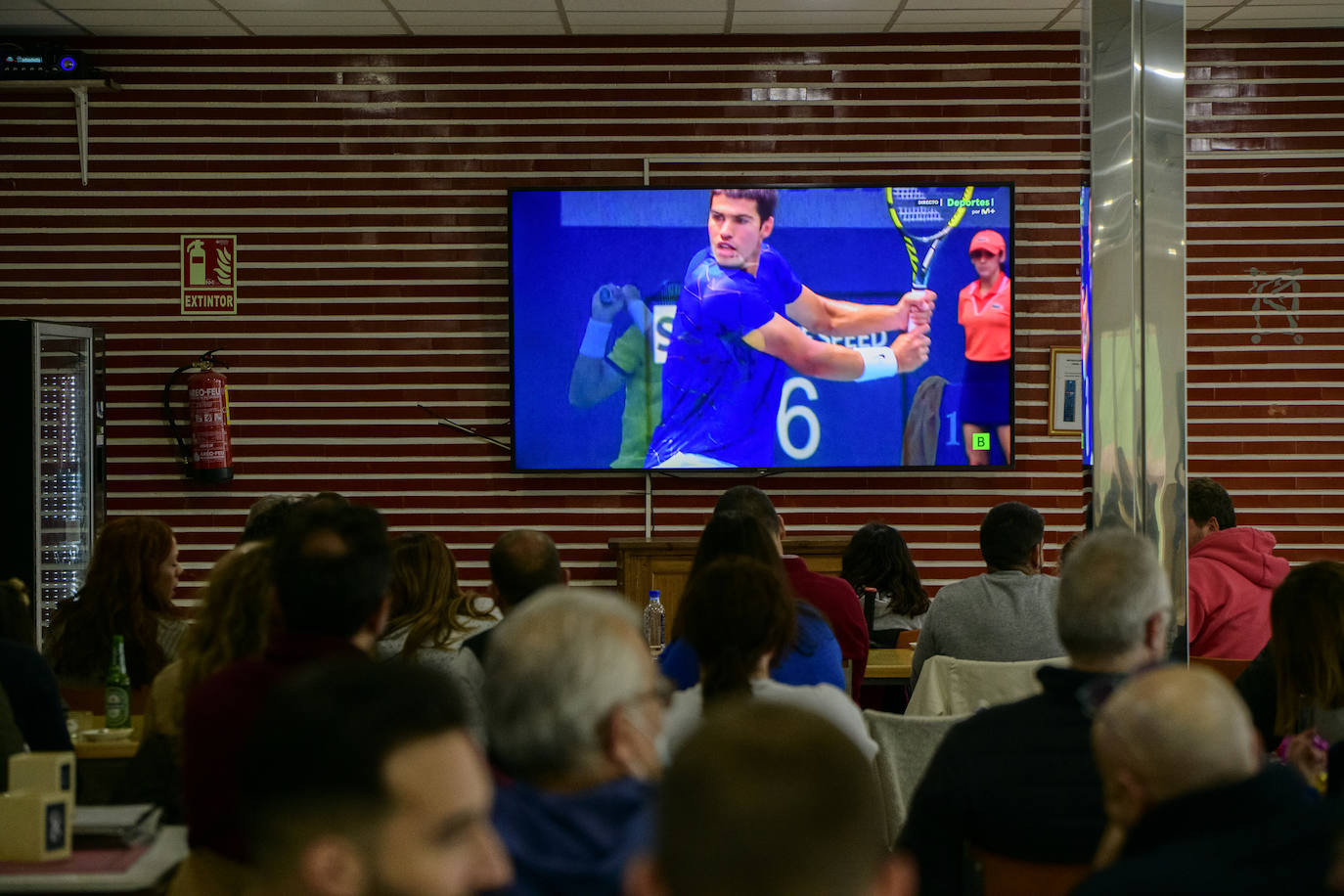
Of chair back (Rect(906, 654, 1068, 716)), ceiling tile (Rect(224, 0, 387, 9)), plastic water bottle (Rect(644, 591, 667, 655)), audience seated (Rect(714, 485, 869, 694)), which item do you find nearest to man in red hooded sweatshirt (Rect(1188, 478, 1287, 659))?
chair back (Rect(906, 654, 1068, 716))

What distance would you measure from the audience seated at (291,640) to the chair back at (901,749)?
1.43 m

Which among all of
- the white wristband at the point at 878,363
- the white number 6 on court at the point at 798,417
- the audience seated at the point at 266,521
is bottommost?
the audience seated at the point at 266,521

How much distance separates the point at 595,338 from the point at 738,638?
4.33 m

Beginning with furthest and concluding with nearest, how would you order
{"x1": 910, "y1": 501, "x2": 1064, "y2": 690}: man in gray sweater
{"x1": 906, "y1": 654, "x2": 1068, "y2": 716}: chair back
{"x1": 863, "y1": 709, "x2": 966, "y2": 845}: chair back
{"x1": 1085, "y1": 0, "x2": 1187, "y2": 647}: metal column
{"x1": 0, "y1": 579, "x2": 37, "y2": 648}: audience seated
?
{"x1": 910, "y1": 501, "x2": 1064, "y2": 690}: man in gray sweater, {"x1": 906, "y1": 654, "x2": 1068, "y2": 716}: chair back, {"x1": 0, "y1": 579, "x2": 37, "y2": 648}: audience seated, {"x1": 863, "y1": 709, "x2": 966, "y2": 845}: chair back, {"x1": 1085, "y1": 0, "x2": 1187, "y2": 647}: metal column

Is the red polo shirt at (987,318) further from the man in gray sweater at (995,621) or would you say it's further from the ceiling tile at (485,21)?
the man in gray sweater at (995,621)

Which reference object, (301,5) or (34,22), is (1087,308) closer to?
(301,5)

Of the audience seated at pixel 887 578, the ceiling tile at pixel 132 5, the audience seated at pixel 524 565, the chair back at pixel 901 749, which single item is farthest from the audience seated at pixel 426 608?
the ceiling tile at pixel 132 5

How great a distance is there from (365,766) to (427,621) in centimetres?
248

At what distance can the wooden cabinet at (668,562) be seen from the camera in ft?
21.1

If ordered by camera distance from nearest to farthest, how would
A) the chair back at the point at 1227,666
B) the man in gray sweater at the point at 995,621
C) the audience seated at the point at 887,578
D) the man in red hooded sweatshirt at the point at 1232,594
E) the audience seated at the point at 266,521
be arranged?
the chair back at the point at 1227,666 → the man in gray sweater at the point at 995,621 → the man in red hooded sweatshirt at the point at 1232,594 → the audience seated at the point at 266,521 → the audience seated at the point at 887,578

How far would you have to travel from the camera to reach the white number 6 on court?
6.75 meters

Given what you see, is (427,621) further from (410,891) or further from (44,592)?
(44,592)

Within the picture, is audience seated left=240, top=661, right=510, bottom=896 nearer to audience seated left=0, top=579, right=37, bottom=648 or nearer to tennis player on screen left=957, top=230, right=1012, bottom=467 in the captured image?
audience seated left=0, top=579, right=37, bottom=648

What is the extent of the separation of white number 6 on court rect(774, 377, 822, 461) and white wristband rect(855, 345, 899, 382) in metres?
0.29
